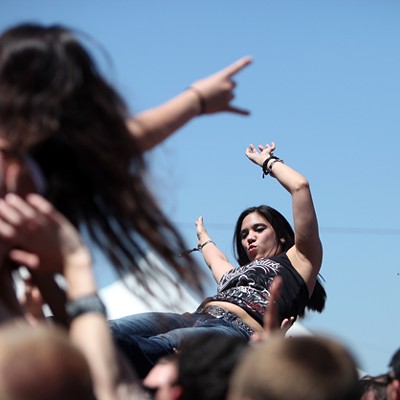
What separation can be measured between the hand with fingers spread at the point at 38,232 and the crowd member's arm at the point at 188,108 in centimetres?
29

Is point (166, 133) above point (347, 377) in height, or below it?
above

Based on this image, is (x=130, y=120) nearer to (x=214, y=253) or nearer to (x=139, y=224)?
(x=139, y=224)

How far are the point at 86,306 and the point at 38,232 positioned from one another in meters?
0.16

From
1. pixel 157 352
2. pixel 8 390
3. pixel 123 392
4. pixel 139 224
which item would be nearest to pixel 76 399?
pixel 8 390

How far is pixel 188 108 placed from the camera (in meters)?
1.99

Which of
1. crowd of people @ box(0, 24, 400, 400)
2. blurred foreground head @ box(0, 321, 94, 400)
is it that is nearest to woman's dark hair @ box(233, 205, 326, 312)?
crowd of people @ box(0, 24, 400, 400)

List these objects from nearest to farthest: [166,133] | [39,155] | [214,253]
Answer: [39,155] < [166,133] < [214,253]

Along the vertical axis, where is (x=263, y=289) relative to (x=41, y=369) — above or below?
below

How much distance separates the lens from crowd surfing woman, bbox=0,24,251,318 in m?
1.80

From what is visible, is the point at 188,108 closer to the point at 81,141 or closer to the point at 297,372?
the point at 81,141

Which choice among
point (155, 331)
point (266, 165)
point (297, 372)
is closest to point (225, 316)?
point (155, 331)

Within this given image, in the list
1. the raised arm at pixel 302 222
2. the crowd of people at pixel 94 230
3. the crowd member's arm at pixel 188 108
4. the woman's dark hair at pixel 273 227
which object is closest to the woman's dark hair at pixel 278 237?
the woman's dark hair at pixel 273 227

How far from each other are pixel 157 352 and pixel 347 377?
4.63ft

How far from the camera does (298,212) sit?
12.0 ft
